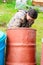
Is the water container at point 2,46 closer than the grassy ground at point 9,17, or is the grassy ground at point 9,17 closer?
the water container at point 2,46

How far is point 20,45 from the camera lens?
5250mm

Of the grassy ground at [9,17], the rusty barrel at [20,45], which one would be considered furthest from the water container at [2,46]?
the grassy ground at [9,17]

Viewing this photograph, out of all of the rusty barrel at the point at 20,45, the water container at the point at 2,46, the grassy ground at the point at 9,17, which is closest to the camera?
the water container at the point at 2,46

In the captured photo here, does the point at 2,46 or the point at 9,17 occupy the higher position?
the point at 2,46

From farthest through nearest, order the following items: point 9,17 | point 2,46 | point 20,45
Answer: point 9,17
point 20,45
point 2,46

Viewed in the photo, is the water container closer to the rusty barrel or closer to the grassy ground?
the rusty barrel

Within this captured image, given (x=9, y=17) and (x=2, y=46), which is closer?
(x=2, y=46)

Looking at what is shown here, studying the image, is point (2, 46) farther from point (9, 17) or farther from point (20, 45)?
point (9, 17)

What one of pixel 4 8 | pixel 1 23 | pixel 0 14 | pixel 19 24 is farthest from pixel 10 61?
pixel 4 8

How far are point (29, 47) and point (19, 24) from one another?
25.3 inches

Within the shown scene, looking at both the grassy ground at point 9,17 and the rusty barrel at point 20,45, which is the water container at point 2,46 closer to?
the rusty barrel at point 20,45

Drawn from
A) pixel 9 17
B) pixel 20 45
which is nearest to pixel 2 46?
pixel 20 45

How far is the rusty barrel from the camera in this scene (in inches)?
205

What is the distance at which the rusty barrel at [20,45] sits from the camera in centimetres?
521
